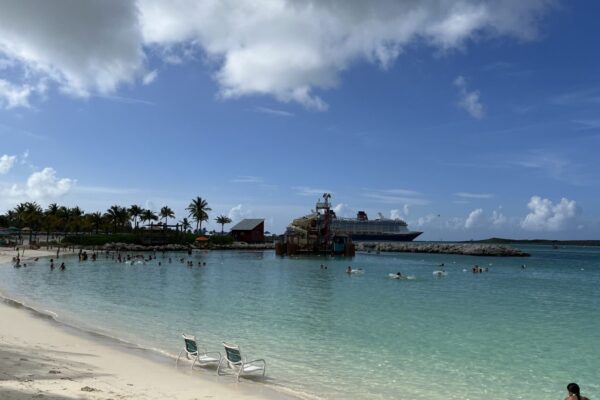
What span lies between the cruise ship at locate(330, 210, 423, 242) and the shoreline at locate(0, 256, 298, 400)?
16246cm

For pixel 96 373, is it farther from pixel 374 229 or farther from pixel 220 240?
pixel 374 229

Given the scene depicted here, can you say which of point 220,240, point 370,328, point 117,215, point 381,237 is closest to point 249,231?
point 220,240

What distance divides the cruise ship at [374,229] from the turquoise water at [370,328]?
13832 cm

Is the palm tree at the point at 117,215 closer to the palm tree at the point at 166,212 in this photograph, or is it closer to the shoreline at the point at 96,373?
the palm tree at the point at 166,212

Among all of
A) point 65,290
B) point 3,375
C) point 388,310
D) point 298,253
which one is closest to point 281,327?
point 388,310

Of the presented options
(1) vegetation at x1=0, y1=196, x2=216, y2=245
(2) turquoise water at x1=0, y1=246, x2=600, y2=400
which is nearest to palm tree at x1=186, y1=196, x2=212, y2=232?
(1) vegetation at x1=0, y1=196, x2=216, y2=245

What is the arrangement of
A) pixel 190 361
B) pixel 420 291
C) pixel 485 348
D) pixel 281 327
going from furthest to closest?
pixel 420 291, pixel 281 327, pixel 485 348, pixel 190 361

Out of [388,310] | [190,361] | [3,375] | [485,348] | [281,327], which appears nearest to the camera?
[3,375]

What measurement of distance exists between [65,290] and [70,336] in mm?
18694

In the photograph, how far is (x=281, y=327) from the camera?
67.5 ft

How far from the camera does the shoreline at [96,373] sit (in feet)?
33.0

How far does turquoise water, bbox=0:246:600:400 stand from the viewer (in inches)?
516

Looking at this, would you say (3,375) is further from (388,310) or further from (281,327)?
(388,310)

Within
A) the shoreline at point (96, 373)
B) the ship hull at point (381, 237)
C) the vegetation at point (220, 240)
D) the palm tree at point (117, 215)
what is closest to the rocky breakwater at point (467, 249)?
the ship hull at point (381, 237)
